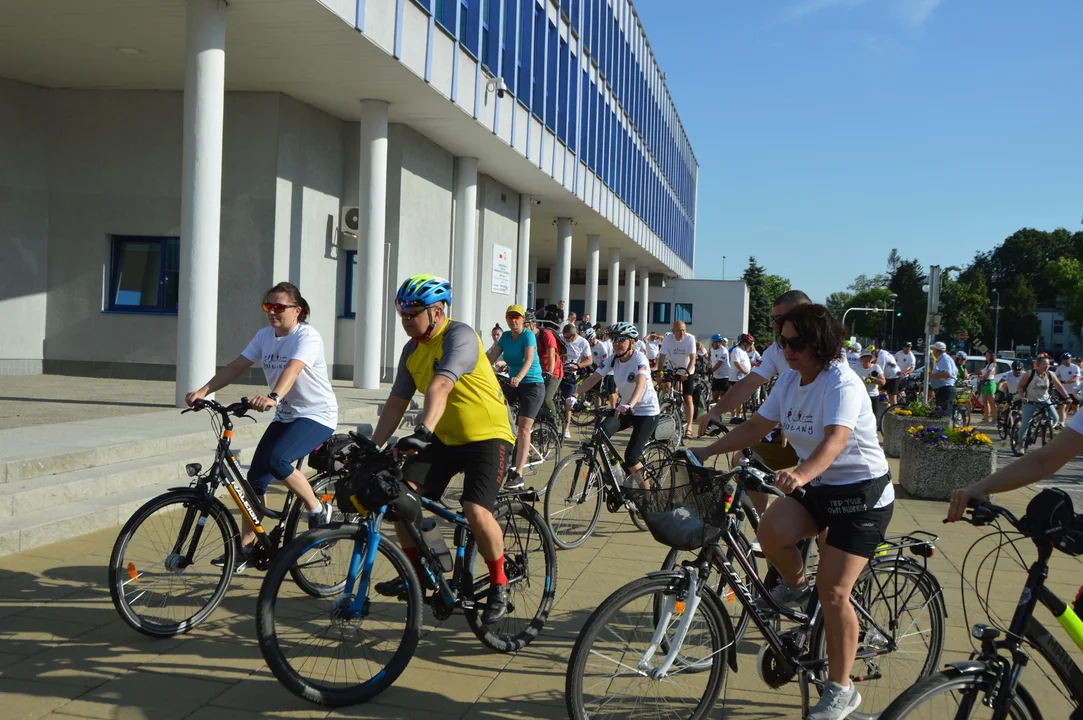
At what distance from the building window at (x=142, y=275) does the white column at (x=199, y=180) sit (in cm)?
537

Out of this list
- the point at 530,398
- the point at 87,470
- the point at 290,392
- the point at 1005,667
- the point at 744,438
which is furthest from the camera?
the point at 530,398

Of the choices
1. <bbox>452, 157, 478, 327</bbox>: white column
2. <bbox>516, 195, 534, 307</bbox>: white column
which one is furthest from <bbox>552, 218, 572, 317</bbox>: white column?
<bbox>452, 157, 478, 327</bbox>: white column

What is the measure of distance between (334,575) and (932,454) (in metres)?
8.62

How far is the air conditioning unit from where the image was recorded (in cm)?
1848

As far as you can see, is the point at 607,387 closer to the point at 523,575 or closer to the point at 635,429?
the point at 635,429

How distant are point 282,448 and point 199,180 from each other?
25.1 ft

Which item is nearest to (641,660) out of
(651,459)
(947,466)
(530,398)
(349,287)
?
(651,459)

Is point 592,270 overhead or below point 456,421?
overhead

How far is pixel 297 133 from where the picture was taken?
17312mm

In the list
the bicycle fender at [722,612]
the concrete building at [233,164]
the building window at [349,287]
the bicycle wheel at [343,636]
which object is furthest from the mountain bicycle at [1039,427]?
the bicycle wheel at [343,636]

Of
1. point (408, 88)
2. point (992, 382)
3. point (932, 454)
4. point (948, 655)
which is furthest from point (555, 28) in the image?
point (948, 655)

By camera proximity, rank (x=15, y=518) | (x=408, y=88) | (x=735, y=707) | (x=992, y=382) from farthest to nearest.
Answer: (x=992, y=382) → (x=408, y=88) → (x=15, y=518) → (x=735, y=707)

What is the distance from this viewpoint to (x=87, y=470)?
8.03 m

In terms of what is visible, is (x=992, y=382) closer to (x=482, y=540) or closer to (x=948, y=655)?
(x=948, y=655)
